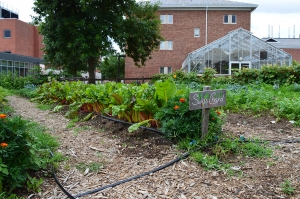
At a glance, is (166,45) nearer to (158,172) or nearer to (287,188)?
(158,172)

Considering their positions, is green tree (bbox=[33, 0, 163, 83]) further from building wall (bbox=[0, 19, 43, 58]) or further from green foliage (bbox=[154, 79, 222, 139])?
building wall (bbox=[0, 19, 43, 58])

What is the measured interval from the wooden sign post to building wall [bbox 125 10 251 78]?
26.0m

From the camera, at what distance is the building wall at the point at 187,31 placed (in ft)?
98.5

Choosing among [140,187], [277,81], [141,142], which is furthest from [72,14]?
[140,187]

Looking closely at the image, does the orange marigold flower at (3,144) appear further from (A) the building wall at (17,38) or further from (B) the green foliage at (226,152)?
(A) the building wall at (17,38)

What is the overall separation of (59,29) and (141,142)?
46.8ft

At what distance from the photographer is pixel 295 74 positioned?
A: 465 inches

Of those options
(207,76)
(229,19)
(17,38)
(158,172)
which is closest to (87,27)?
(207,76)

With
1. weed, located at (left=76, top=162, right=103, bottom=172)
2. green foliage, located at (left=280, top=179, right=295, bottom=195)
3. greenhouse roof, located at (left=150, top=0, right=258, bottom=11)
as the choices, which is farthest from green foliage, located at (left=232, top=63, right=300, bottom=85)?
greenhouse roof, located at (left=150, top=0, right=258, bottom=11)

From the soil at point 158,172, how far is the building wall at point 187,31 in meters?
25.3

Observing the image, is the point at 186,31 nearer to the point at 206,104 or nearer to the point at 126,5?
the point at 126,5

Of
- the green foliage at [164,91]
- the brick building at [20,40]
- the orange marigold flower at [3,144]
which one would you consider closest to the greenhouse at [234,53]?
the green foliage at [164,91]

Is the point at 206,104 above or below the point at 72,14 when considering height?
below

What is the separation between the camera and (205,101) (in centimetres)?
388
